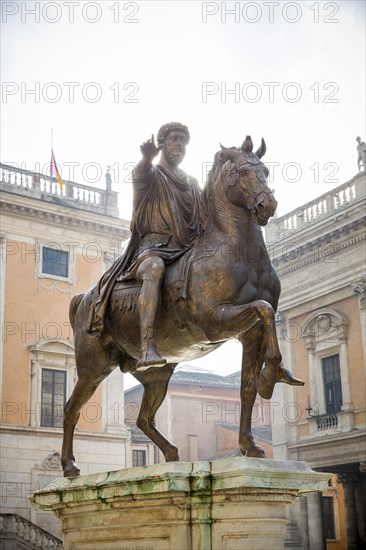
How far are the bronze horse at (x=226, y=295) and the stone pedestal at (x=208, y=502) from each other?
50cm

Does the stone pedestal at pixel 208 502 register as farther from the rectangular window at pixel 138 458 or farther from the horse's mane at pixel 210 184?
the rectangular window at pixel 138 458

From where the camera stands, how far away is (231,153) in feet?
20.4

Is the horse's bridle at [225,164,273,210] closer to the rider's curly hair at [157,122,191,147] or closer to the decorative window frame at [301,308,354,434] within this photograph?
the rider's curly hair at [157,122,191,147]

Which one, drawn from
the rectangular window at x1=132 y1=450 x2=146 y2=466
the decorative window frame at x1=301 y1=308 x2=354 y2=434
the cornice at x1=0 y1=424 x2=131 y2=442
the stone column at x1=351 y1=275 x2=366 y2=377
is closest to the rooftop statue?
the stone column at x1=351 y1=275 x2=366 y2=377

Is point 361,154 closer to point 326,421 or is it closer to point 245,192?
point 326,421

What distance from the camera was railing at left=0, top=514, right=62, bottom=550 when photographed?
22.2m

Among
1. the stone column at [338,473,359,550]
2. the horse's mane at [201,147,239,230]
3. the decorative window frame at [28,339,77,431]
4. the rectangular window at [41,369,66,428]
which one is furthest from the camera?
the rectangular window at [41,369,66,428]

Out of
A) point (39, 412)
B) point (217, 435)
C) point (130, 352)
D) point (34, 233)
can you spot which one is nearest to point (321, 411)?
point (39, 412)

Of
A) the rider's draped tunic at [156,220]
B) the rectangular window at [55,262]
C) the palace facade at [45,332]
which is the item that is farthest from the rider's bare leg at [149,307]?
the rectangular window at [55,262]

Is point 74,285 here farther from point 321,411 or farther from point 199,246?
point 199,246

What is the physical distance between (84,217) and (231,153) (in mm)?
22684

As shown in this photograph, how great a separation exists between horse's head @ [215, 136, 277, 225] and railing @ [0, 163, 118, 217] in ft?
72.5

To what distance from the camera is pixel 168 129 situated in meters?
7.02

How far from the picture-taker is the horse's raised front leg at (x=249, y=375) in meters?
5.82
